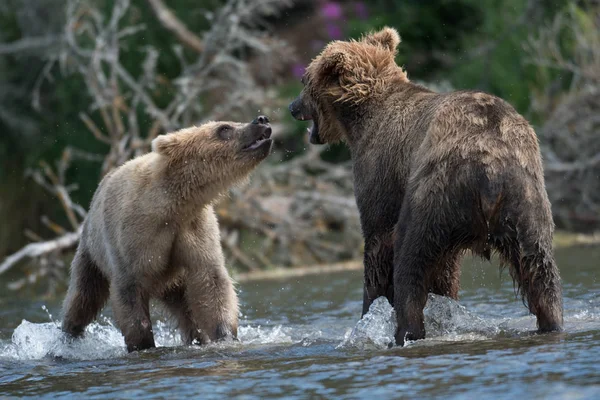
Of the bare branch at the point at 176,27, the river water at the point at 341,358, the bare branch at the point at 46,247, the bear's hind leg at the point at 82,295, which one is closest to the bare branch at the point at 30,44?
the bare branch at the point at 176,27

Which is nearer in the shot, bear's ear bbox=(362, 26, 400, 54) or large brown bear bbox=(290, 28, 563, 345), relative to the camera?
large brown bear bbox=(290, 28, 563, 345)

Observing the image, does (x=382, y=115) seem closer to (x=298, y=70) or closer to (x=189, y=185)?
(x=189, y=185)

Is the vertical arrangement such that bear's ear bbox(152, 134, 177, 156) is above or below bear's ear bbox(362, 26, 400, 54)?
below

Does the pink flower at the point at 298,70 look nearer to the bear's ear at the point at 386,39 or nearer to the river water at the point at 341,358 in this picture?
the river water at the point at 341,358

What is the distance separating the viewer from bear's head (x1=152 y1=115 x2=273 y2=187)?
6680 mm

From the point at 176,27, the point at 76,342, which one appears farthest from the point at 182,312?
the point at 176,27

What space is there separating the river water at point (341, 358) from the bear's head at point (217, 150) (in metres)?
1.11

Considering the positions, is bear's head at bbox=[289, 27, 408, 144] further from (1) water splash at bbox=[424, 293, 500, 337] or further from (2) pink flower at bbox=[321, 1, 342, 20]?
(2) pink flower at bbox=[321, 1, 342, 20]

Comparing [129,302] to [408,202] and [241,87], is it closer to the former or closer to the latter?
[408,202]

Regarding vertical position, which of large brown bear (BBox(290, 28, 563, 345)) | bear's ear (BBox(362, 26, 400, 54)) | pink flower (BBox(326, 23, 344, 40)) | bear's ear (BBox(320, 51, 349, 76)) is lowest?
large brown bear (BBox(290, 28, 563, 345))

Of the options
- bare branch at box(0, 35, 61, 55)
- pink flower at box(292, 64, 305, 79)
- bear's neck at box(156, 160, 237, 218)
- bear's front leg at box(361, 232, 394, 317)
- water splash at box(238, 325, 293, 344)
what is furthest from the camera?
pink flower at box(292, 64, 305, 79)

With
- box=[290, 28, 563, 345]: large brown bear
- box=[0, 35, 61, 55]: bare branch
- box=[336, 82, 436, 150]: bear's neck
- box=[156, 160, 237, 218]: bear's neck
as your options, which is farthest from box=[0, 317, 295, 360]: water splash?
box=[0, 35, 61, 55]: bare branch

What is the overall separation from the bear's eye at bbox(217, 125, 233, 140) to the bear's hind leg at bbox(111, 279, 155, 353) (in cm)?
116

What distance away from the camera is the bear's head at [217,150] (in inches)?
263
